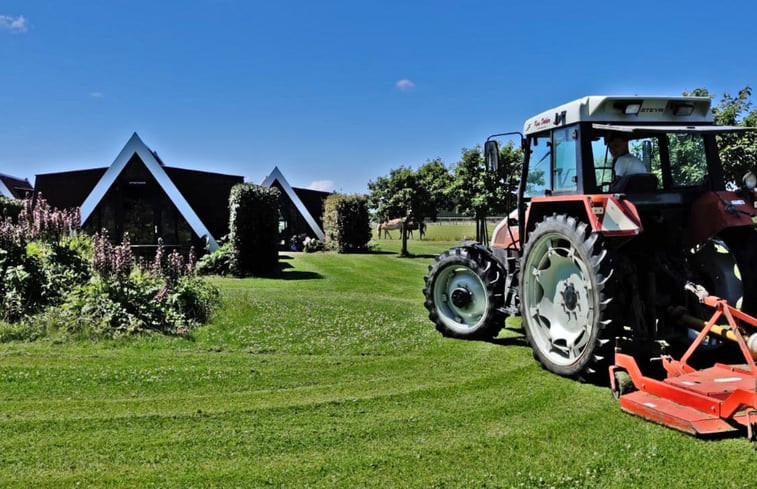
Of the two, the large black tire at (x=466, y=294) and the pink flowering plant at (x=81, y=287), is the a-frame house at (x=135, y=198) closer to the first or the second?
the pink flowering plant at (x=81, y=287)

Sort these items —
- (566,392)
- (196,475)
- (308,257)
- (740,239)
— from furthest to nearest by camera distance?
(308,257) → (740,239) → (566,392) → (196,475)

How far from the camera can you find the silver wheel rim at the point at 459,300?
7984mm

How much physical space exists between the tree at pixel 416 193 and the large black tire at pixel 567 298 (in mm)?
20219

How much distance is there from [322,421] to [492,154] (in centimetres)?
374

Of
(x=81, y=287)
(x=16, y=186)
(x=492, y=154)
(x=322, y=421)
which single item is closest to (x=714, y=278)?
(x=492, y=154)

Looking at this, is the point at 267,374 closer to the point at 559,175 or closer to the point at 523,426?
the point at 523,426

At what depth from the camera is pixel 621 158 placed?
612 centimetres

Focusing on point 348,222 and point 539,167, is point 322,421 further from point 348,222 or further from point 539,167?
point 348,222

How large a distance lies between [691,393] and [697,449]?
498 mm

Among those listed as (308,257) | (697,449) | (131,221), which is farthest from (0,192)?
(697,449)

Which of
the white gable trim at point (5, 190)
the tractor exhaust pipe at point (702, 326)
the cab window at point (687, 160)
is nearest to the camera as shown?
the tractor exhaust pipe at point (702, 326)

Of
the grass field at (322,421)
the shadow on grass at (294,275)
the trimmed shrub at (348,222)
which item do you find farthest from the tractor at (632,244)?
the trimmed shrub at (348,222)

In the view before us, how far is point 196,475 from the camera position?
12.2 feet

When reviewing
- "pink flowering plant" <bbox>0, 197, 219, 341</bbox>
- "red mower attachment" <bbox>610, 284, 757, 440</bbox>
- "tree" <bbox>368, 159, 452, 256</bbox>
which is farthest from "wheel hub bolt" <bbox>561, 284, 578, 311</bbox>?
"tree" <bbox>368, 159, 452, 256</bbox>
